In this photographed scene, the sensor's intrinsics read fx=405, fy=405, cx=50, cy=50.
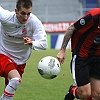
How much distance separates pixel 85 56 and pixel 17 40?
116 centimetres

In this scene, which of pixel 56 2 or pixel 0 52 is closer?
pixel 0 52

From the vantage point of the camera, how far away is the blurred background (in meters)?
26.8

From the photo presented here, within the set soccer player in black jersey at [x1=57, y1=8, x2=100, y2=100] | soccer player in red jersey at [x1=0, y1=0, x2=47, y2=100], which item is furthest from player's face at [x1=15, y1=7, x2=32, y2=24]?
soccer player in black jersey at [x1=57, y1=8, x2=100, y2=100]

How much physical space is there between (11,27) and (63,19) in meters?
21.8

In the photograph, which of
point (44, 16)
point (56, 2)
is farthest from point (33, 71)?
point (56, 2)

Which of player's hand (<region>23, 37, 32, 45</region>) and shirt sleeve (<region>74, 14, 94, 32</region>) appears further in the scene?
shirt sleeve (<region>74, 14, 94, 32</region>)

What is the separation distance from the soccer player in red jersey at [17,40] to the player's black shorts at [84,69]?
61cm

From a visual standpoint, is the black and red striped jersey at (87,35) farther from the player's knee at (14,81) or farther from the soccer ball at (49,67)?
the player's knee at (14,81)

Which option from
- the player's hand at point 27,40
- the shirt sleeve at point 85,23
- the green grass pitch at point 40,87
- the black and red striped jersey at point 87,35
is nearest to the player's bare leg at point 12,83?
the player's hand at point 27,40

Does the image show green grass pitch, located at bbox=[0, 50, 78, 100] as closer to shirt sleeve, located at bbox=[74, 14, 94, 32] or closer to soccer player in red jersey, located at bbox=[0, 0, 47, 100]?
soccer player in red jersey, located at bbox=[0, 0, 47, 100]

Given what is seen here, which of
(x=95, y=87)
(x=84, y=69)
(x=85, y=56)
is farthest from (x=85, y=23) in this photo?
(x=95, y=87)

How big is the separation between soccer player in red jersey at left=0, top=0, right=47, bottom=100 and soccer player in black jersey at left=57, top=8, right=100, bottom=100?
1.53 ft

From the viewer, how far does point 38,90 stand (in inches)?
364

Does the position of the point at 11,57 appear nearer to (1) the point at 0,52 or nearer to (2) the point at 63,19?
(1) the point at 0,52
